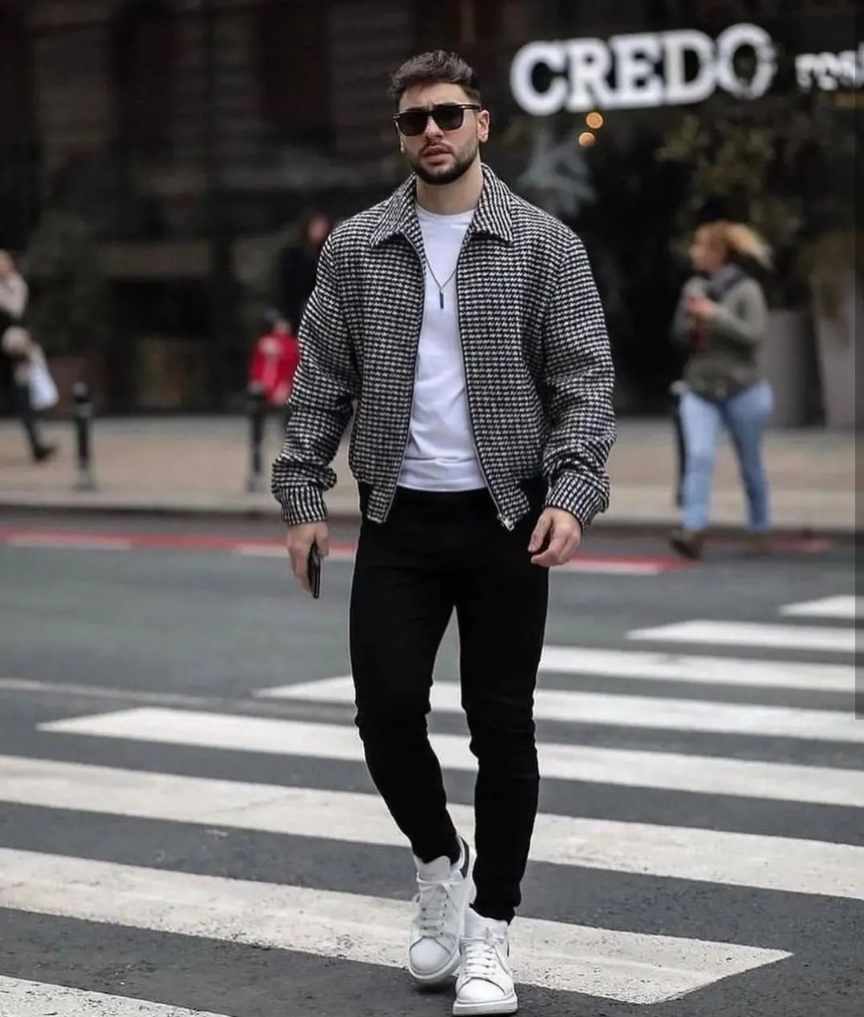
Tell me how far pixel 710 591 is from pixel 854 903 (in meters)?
7.02

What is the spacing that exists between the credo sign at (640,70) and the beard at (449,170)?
19022 millimetres

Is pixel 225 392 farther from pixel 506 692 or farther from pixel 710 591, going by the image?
pixel 506 692

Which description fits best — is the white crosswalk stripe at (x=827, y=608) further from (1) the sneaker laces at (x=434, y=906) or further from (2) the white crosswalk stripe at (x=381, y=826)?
(1) the sneaker laces at (x=434, y=906)

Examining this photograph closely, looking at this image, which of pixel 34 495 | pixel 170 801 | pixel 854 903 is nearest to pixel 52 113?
pixel 34 495

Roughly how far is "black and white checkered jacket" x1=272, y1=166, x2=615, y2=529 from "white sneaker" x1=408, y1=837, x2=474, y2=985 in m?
0.78

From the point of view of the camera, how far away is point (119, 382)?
97.9 ft

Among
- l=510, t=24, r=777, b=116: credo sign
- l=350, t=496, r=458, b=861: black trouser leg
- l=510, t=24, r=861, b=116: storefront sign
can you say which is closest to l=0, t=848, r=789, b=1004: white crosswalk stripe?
l=350, t=496, r=458, b=861: black trouser leg

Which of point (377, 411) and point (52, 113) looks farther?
point (52, 113)

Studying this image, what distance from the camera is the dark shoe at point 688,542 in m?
14.4

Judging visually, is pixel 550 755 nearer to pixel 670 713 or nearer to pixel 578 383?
pixel 670 713

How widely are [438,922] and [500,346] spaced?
123 centimetres

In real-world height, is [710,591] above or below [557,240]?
below

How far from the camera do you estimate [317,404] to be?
528 cm

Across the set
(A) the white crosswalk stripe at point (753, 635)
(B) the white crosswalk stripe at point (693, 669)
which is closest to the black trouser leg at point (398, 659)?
(B) the white crosswalk stripe at point (693, 669)
